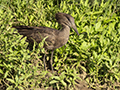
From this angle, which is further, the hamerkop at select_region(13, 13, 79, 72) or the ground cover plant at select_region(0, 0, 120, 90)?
the hamerkop at select_region(13, 13, 79, 72)

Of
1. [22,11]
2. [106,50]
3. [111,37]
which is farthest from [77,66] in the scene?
[22,11]

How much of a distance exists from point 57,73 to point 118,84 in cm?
144

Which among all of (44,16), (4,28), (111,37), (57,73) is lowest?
(57,73)

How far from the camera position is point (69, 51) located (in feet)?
12.9

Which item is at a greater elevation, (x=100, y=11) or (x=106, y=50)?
(x=100, y=11)

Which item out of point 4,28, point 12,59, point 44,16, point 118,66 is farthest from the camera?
point 44,16

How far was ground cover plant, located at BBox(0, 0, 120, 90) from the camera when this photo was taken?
9.80 feet

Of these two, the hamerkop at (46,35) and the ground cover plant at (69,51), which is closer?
the ground cover plant at (69,51)

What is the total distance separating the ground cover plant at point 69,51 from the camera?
9.80 ft

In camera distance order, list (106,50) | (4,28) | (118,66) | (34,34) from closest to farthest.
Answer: (4,28) < (34,34) < (118,66) < (106,50)

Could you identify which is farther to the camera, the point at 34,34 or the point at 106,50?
the point at 106,50

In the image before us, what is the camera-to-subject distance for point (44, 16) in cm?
436

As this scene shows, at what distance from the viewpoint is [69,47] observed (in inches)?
153

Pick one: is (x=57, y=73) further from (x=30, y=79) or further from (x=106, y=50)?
(x=106, y=50)
